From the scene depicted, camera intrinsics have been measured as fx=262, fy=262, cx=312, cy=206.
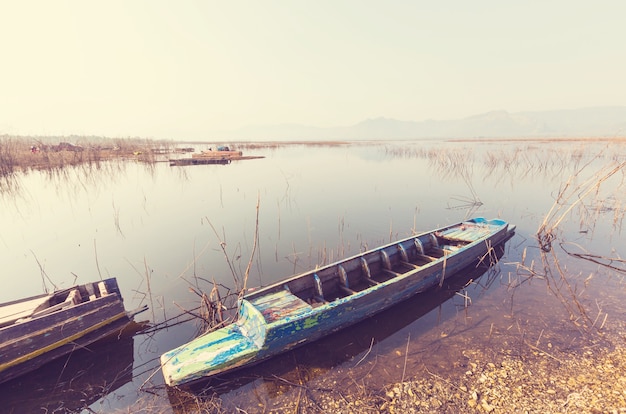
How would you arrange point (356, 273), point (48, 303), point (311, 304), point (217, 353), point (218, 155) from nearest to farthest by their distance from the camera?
point (217, 353) → point (48, 303) → point (311, 304) → point (356, 273) → point (218, 155)

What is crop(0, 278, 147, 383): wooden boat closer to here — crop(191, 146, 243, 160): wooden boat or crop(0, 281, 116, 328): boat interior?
crop(0, 281, 116, 328): boat interior

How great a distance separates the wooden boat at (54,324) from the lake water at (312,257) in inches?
14.5

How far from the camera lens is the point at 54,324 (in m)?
5.09

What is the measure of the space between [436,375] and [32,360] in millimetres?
7471

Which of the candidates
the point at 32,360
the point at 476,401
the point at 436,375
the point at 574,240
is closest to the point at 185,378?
the point at 32,360

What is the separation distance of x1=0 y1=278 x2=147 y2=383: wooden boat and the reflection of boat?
0.62 ft

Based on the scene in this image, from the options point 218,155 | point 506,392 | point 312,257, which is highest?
point 218,155

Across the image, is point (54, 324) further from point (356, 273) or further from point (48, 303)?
point (356, 273)

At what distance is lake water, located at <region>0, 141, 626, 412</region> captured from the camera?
5168 millimetres

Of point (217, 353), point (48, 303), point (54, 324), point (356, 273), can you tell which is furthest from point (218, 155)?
point (217, 353)

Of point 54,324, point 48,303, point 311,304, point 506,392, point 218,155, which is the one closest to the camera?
point 506,392

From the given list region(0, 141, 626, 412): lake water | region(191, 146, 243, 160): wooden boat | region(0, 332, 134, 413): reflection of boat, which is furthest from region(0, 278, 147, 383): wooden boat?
region(191, 146, 243, 160): wooden boat

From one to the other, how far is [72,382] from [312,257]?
21.4 ft

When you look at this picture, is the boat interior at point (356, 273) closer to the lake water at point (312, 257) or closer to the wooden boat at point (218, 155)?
the lake water at point (312, 257)
